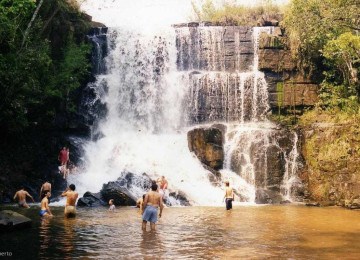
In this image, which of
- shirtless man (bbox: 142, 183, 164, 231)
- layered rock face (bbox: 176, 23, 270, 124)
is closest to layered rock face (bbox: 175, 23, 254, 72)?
A: layered rock face (bbox: 176, 23, 270, 124)

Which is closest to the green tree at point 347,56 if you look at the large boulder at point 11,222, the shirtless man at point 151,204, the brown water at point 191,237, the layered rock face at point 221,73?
the layered rock face at point 221,73

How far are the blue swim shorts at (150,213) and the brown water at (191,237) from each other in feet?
1.47

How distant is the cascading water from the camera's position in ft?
82.9

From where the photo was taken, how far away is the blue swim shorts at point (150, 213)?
12.2 metres

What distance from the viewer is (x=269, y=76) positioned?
1157 inches

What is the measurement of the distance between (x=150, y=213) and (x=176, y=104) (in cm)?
1823

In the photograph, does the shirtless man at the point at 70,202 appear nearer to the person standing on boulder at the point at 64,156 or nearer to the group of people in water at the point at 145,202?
the group of people in water at the point at 145,202

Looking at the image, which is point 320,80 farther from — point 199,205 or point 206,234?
point 206,234

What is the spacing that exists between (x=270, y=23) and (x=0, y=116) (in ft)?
67.9

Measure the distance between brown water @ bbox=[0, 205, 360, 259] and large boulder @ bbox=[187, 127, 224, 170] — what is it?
30.3ft

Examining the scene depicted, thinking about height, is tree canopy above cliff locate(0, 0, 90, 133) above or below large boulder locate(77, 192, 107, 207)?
above

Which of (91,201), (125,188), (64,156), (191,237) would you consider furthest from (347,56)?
(191,237)

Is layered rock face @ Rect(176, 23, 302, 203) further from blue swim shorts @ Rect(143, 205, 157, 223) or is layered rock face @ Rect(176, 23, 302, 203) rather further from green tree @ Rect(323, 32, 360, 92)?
blue swim shorts @ Rect(143, 205, 157, 223)

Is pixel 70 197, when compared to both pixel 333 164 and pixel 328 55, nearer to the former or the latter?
pixel 333 164
